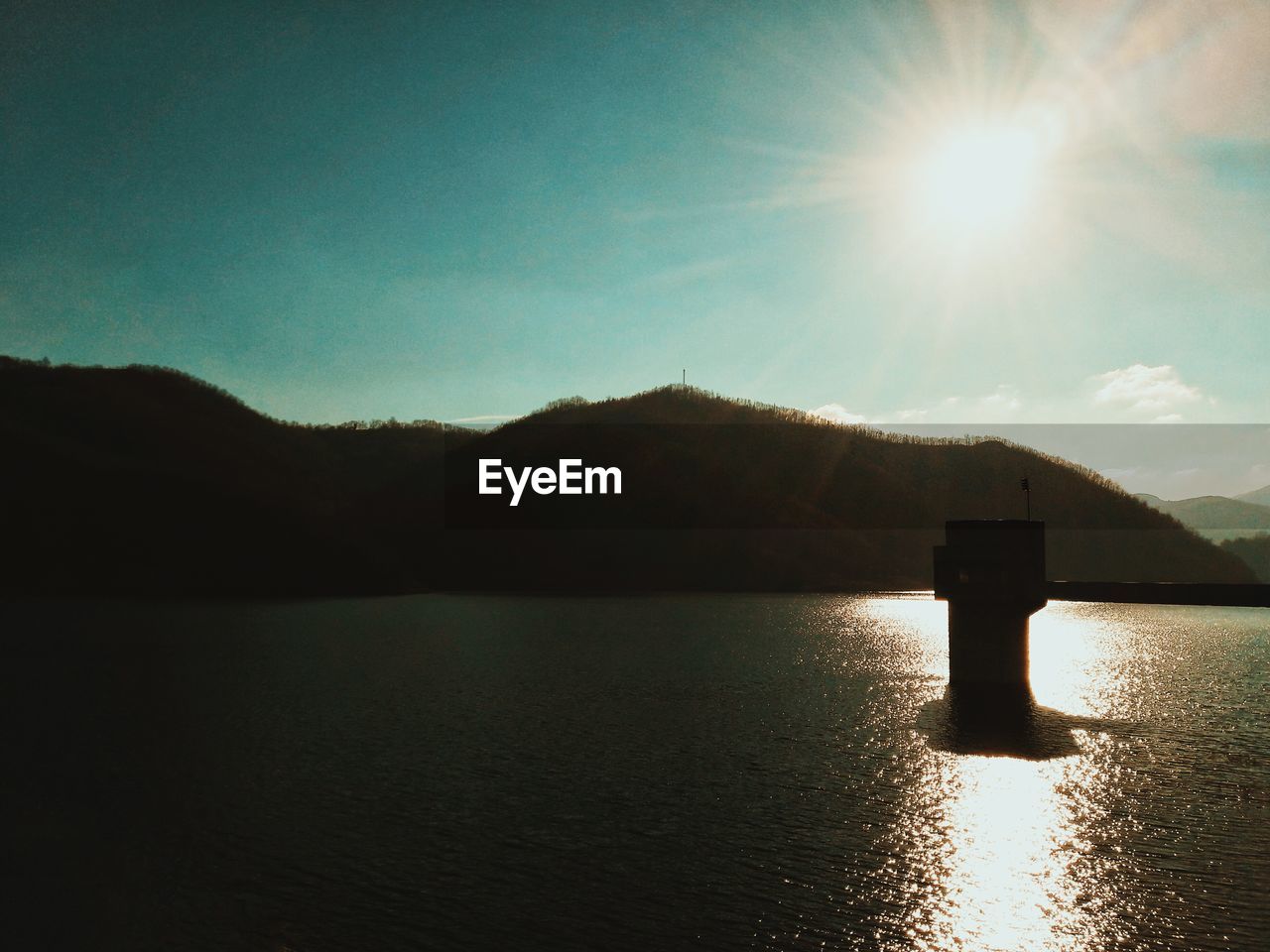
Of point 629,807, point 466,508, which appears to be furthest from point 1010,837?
point 466,508

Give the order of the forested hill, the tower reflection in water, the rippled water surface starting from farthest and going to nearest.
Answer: the forested hill < the rippled water surface < the tower reflection in water

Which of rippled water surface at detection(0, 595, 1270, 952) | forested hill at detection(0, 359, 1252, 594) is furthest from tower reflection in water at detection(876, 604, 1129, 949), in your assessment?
forested hill at detection(0, 359, 1252, 594)

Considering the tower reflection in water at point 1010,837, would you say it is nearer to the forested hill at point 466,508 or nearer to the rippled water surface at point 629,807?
the rippled water surface at point 629,807

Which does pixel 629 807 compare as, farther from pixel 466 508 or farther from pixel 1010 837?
pixel 466 508

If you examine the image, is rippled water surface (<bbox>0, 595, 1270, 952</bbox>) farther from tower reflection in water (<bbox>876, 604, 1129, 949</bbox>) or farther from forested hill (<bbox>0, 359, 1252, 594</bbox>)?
forested hill (<bbox>0, 359, 1252, 594</bbox>)

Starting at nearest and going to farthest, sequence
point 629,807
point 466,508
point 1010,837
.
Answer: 1. point 1010,837
2. point 629,807
3. point 466,508

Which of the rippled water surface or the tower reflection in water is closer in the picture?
the tower reflection in water

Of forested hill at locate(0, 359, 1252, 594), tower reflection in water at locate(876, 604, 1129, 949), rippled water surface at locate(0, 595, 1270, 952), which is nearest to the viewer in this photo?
tower reflection in water at locate(876, 604, 1129, 949)
